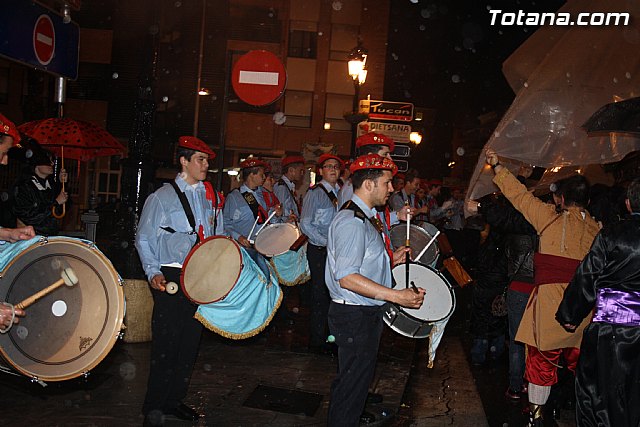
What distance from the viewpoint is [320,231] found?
747 centimetres

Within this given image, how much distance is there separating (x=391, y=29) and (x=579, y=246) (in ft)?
123

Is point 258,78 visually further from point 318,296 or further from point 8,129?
point 8,129

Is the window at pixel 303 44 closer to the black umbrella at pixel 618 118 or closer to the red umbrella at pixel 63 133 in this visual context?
the red umbrella at pixel 63 133

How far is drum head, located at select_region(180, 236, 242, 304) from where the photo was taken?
4641 mm

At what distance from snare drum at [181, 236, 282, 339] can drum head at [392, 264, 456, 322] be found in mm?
1056

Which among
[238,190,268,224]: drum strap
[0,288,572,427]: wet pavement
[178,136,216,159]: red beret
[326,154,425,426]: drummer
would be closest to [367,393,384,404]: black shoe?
[0,288,572,427]: wet pavement

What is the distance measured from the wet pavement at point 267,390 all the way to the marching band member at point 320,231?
0.32m

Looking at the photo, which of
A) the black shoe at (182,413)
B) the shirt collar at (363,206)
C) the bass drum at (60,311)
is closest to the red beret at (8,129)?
the bass drum at (60,311)

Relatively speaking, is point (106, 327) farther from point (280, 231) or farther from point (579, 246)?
point (280, 231)

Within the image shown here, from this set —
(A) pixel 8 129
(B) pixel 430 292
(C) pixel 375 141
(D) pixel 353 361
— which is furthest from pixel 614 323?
(A) pixel 8 129

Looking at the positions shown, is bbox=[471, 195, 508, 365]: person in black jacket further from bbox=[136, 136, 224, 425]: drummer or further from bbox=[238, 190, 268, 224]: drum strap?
bbox=[136, 136, 224, 425]: drummer

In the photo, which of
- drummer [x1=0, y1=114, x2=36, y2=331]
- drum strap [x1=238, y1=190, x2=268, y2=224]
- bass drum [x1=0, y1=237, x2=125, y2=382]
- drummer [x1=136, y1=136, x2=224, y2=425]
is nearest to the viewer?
drummer [x1=0, y1=114, x2=36, y2=331]

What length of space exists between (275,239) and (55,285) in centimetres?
440

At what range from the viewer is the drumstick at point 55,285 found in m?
3.42
